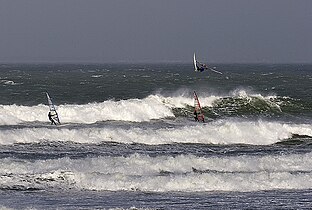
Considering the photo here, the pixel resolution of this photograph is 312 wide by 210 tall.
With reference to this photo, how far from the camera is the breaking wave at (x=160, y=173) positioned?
1995 centimetres

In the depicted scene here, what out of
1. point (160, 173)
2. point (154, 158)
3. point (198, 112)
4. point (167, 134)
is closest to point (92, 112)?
point (198, 112)

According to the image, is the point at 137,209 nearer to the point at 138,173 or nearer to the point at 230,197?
the point at 230,197

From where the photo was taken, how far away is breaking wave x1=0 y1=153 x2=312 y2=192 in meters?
20.0

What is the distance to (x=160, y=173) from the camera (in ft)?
72.3

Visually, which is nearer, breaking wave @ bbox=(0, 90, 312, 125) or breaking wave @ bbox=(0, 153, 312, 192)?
breaking wave @ bbox=(0, 153, 312, 192)

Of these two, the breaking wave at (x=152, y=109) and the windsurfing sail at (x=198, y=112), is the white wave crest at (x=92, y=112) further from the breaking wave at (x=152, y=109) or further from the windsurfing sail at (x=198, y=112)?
the windsurfing sail at (x=198, y=112)

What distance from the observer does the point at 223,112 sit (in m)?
44.0

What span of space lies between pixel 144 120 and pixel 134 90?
20946 mm

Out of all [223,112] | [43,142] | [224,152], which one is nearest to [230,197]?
[224,152]

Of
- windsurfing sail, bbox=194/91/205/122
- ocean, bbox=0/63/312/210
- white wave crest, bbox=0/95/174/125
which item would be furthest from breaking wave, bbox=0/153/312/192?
windsurfing sail, bbox=194/91/205/122

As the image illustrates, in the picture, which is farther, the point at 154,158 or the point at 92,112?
the point at 92,112

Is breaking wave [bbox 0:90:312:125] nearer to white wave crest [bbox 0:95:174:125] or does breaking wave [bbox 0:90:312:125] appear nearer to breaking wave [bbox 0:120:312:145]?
white wave crest [bbox 0:95:174:125]

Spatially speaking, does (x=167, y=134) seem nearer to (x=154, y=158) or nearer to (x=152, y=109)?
(x=154, y=158)

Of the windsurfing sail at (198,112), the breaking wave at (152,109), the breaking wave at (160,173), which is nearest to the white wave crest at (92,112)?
the breaking wave at (152,109)
